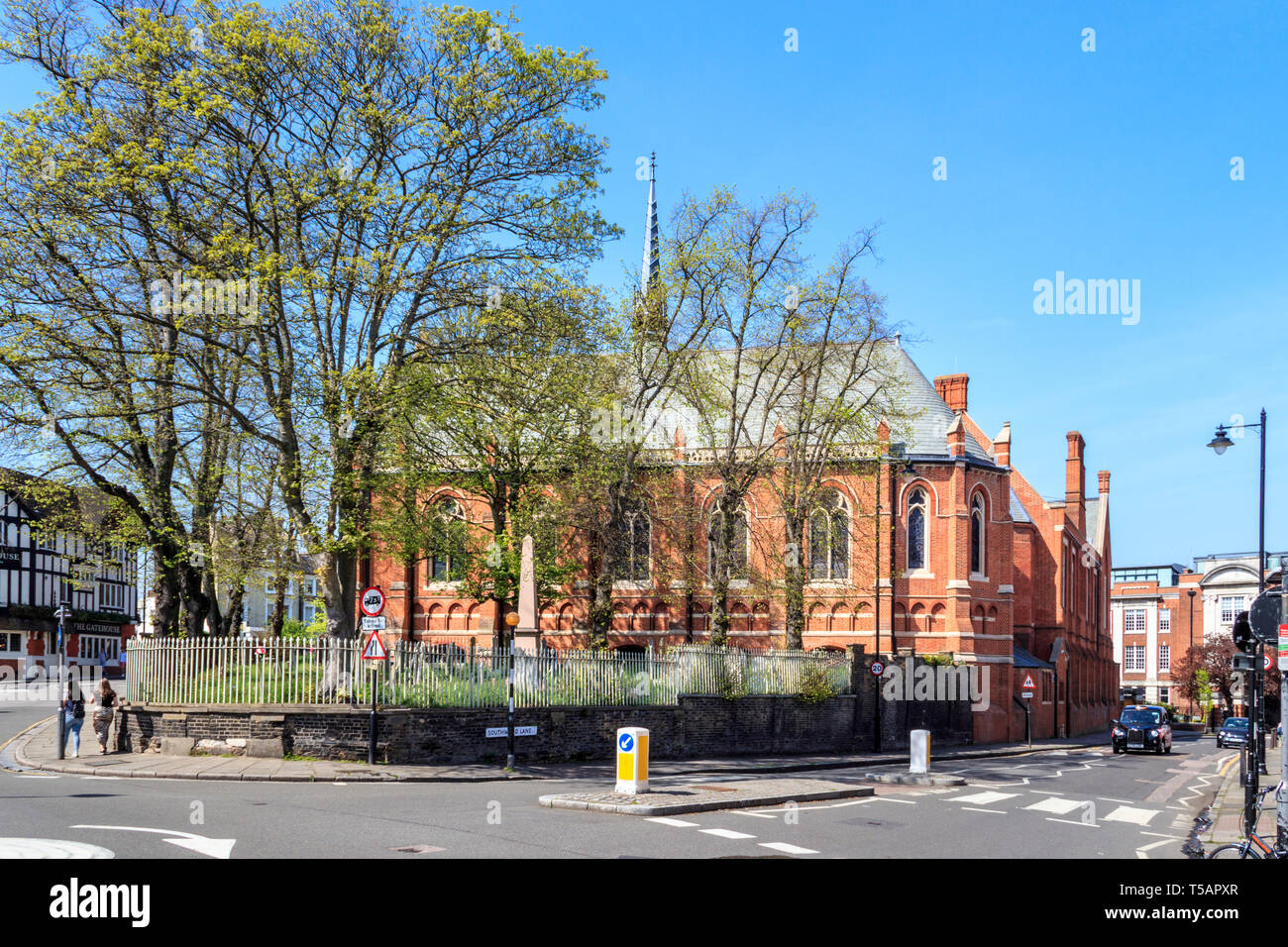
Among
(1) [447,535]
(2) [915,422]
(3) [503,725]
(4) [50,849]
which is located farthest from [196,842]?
(2) [915,422]

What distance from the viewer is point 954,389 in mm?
53594

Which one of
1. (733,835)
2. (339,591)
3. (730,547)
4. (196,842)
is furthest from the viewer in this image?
(730,547)

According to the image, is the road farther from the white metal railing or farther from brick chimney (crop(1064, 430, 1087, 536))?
brick chimney (crop(1064, 430, 1087, 536))

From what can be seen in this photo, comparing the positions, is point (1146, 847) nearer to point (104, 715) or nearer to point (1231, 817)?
point (1231, 817)

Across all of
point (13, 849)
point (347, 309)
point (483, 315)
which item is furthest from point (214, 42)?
point (13, 849)

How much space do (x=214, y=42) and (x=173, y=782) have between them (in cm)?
1385

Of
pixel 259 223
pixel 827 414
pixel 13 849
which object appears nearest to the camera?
pixel 13 849

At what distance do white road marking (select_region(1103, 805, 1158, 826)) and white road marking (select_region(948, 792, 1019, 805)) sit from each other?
193 cm

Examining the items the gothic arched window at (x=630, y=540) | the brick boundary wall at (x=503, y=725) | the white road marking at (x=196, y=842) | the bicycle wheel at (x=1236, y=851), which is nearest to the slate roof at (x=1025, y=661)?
the gothic arched window at (x=630, y=540)

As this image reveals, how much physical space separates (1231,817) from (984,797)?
3.97m

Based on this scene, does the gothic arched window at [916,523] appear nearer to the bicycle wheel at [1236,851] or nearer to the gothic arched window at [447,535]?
the gothic arched window at [447,535]

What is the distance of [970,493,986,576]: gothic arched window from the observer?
155 ft
